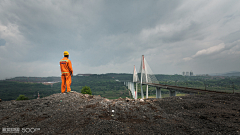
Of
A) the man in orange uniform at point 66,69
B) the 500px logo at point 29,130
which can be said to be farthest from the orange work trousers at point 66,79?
the 500px logo at point 29,130

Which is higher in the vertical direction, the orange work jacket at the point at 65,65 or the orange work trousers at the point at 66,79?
the orange work jacket at the point at 65,65

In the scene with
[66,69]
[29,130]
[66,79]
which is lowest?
[29,130]

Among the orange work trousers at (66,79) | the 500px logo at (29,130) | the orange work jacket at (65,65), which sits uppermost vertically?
the orange work jacket at (65,65)

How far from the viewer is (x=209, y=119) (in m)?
3.09

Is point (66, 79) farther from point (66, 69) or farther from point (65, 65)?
point (65, 65)

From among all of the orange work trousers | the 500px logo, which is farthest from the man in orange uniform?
the 500px logo

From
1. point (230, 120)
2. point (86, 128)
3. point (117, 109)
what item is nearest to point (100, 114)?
point (117, 109)

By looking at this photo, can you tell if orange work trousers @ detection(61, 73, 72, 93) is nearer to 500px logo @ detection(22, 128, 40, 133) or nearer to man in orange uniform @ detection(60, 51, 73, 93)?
man in orange uniform @ detection(60, 51, 73, 93)

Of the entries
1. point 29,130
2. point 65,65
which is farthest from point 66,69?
point 29,130

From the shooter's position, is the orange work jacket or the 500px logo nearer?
the 500px logo

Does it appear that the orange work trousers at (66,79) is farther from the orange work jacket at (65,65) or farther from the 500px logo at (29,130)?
the 500px logo at (29,130)

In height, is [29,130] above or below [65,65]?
below

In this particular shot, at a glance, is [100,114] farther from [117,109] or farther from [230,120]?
[230,120]

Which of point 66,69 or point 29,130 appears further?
point 66,69
